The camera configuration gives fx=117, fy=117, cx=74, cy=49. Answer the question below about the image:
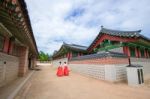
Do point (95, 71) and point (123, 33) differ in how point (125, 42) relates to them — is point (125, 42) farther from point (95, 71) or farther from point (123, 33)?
point (95, 71)

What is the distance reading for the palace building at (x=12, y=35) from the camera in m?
3.42

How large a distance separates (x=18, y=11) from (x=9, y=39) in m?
5.51

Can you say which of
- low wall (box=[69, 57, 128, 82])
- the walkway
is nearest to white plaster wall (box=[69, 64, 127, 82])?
low wall (box=[69, 57, 128, 82])

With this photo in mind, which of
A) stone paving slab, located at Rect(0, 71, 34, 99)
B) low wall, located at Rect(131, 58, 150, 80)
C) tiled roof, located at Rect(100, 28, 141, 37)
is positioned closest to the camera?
stone paving slab, located at Rect(0, 71, 34, 99)

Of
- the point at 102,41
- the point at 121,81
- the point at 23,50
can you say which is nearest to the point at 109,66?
the point at 121,81

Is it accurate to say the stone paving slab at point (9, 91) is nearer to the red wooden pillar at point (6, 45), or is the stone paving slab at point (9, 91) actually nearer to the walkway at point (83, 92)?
the walkway at point (83, 92)

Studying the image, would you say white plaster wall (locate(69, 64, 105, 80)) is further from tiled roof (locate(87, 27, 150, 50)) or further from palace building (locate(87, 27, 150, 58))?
tiled roof (locate(87, 27, 150, 50))

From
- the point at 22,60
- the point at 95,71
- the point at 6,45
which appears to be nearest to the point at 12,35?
the point at 6,45

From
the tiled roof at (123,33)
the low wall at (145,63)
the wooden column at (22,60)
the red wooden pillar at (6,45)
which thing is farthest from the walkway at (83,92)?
the low wall at (145,63)

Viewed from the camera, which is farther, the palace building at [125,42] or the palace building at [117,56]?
the palace building at [125,42]

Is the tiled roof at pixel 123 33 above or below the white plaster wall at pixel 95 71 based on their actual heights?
above

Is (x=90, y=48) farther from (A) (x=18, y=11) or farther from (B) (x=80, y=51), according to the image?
(A) (x=18, y=11)

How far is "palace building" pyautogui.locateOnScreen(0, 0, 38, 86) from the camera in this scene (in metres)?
3.42

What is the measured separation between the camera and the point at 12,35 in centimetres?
733
